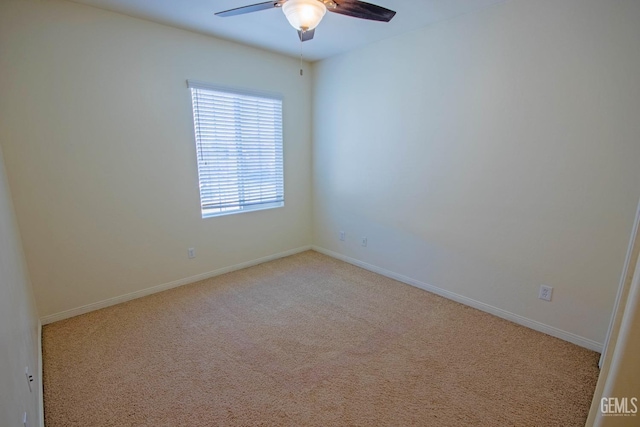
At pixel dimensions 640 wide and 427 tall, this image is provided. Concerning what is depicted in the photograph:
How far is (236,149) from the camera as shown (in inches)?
137

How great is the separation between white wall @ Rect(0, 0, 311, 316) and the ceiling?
0.60ft

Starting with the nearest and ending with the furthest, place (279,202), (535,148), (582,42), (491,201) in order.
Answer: (582,42), (535,148), (491,201), (279,202)

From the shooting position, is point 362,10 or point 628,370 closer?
point 628,370

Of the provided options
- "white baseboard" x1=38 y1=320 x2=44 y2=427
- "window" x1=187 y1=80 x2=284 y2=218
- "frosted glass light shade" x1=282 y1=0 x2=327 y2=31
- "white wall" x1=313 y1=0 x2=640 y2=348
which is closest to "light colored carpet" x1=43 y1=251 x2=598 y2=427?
"white baseboard" x1=38 y1=320 x2=44 y2=427

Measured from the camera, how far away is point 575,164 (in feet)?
7.06

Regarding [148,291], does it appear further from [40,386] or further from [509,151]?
[509,151]

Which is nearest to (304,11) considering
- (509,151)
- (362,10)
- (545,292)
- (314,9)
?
(314,9)

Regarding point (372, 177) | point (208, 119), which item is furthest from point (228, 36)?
point (372, 177)

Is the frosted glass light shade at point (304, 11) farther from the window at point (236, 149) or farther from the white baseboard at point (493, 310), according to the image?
the white baseboard at point (493, 310)

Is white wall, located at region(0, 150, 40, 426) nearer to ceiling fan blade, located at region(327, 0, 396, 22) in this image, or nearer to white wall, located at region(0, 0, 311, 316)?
white wall, located at region(0, 0, 311, 316)

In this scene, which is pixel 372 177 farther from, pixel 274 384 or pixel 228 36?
pixel 274 384

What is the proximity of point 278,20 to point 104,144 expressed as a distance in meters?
1.86

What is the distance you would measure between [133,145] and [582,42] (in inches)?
142

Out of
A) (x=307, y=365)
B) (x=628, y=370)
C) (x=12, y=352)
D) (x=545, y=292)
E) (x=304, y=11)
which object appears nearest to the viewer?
(x=628, y=370)
